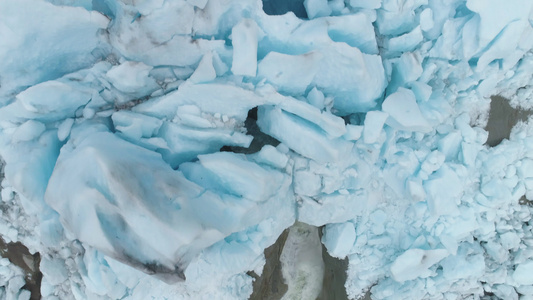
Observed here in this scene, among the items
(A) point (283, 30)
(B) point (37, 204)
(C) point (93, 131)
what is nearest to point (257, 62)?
(A) point (283, 30)

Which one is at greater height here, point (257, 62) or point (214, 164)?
point (257, 62)

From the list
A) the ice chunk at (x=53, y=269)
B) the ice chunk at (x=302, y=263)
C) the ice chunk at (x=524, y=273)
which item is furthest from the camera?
the ice chunk at (x=302, y=263)

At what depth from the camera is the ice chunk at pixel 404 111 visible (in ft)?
3.75

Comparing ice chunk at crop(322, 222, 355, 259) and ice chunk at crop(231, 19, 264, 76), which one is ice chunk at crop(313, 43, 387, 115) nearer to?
ice chunk at crop(231, 19, 264, 76)

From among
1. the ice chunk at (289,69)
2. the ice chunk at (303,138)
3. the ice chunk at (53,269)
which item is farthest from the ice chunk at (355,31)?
the ice chunk at (53,269)

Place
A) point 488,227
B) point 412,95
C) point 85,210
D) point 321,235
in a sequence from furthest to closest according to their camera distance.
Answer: point 321,235 < point 488,227 < point 412,95 < point 85,210

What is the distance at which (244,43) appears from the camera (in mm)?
1016

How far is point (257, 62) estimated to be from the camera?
106 centimetres

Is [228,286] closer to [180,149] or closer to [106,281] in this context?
[106,281]

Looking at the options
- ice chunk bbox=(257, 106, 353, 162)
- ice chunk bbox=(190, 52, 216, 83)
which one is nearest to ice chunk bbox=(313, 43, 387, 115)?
ice chunk bbox=(257, 106, 353, 162)

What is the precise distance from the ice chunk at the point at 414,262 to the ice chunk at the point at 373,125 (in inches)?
15.2

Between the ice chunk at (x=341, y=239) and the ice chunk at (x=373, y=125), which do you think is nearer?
the ice chunk at (x=373, y=125)

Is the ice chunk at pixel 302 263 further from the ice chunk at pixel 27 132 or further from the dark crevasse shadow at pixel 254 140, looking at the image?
the ice chunk at pixel 27 132

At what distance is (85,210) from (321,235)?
2.64 ft
